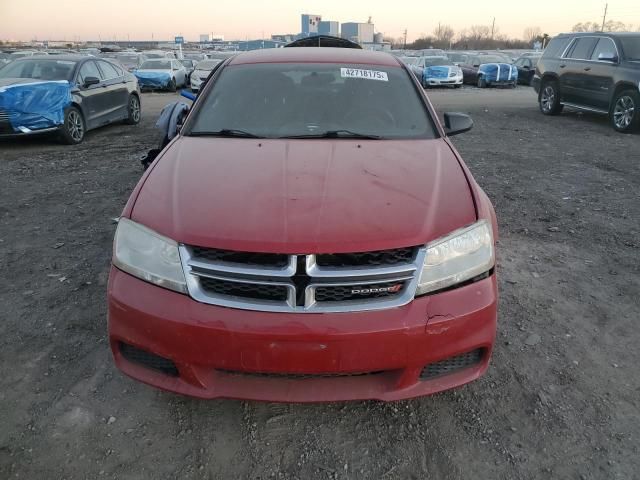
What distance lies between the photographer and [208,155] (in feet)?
8.90

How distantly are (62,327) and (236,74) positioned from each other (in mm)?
2004

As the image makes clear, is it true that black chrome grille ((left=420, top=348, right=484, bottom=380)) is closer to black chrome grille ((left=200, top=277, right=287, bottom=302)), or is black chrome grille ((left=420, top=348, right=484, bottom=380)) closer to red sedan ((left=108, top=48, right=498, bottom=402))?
red sedan ((left=108, top=48, right=498, bottom=402))

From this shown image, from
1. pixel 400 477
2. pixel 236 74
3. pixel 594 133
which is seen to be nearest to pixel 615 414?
pixel 400 477

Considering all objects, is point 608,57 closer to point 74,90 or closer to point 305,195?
point 74,90

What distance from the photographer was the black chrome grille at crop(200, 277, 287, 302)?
196 cm

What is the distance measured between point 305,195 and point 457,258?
2.30 feet

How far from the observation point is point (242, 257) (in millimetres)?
1992

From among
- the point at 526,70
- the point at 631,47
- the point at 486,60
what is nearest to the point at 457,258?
the point at 631,47

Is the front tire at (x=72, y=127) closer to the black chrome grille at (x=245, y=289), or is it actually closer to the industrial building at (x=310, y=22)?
the black chrome grille at (x=245, y=289)

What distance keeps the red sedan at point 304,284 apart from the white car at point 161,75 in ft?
66.9

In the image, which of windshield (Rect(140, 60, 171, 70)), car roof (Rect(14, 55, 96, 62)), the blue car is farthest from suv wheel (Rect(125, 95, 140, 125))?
the blue car

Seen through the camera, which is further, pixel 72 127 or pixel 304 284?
pixel 72 127

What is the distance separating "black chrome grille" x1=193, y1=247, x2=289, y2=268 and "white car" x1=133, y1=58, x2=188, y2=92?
20689 mm

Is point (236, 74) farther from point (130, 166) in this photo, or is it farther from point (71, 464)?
point (130, 166)
